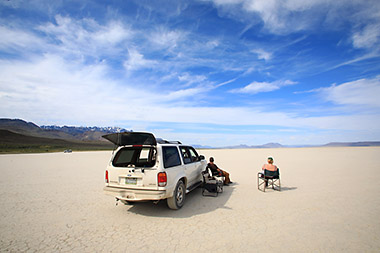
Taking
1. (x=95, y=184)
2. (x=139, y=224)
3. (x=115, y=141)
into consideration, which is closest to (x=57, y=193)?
(x=95, y=184)

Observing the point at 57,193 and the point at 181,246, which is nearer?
the point at 181,246

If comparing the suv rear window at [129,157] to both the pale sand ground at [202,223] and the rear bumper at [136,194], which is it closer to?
the rear bumper at [136,194]

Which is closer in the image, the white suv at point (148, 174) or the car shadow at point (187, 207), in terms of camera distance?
the white suv at point (148, 174)

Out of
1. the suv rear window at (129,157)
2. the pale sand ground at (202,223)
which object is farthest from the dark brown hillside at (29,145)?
the suv rear window at (129,157)

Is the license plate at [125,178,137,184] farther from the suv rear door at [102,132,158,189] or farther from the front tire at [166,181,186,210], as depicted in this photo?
the front tire at [166,181,186,210]

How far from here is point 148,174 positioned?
17.1 feet

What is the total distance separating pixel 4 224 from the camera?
495 cm

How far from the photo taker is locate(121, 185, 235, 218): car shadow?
5622 millimetres

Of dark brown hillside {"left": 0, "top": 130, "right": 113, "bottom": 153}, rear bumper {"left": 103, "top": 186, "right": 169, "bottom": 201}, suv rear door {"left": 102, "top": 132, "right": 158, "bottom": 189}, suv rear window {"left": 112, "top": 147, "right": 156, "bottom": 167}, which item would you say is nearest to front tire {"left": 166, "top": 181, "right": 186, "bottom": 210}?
rear bumper {"left": 103, "top": 186, "right": 169, "bottom": 201}

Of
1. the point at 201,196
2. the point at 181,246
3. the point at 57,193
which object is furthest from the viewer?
the point at 57,193

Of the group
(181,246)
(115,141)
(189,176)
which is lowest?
(181,246)

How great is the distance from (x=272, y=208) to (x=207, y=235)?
8.53ft

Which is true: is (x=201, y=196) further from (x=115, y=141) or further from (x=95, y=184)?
(x=95, y=184)

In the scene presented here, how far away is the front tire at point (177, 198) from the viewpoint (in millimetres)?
5590
